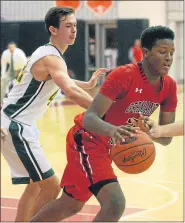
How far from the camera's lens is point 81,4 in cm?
2602

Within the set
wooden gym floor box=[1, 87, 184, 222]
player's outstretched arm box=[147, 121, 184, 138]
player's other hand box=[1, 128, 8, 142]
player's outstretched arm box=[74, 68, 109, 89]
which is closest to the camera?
player's outstretched arm box=[147, 121, 184, 138]

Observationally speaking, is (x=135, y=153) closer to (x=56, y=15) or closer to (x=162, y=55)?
(x=162, y=55)

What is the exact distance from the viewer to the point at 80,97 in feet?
17.1

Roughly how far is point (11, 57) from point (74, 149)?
46.6 ft

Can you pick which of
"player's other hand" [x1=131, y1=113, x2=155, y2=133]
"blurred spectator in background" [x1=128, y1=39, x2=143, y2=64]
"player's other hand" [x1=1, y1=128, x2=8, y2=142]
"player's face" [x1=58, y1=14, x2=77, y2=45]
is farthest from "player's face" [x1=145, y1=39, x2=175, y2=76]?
"blurred spectator in background" [x1=128, y1=39, x2=143, y2=64]

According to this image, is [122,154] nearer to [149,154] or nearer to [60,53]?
[149,154]

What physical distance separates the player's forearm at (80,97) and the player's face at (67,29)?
650 mm

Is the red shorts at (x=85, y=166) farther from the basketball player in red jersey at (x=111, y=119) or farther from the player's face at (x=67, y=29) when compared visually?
the player's face at (x=67, y=29)

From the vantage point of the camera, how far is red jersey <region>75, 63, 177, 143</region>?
468cm

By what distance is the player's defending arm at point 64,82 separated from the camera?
5199mm

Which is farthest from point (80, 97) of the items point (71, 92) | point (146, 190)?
point (146, 190)

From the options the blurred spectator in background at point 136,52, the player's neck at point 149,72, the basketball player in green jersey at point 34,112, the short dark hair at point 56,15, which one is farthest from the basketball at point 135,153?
the blurred spectator in background at point 136,52

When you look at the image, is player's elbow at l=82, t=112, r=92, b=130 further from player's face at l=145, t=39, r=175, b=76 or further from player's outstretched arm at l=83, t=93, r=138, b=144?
player's face at l=145, t=39, r=175, b=76

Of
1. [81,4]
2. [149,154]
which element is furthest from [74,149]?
[81,4]
